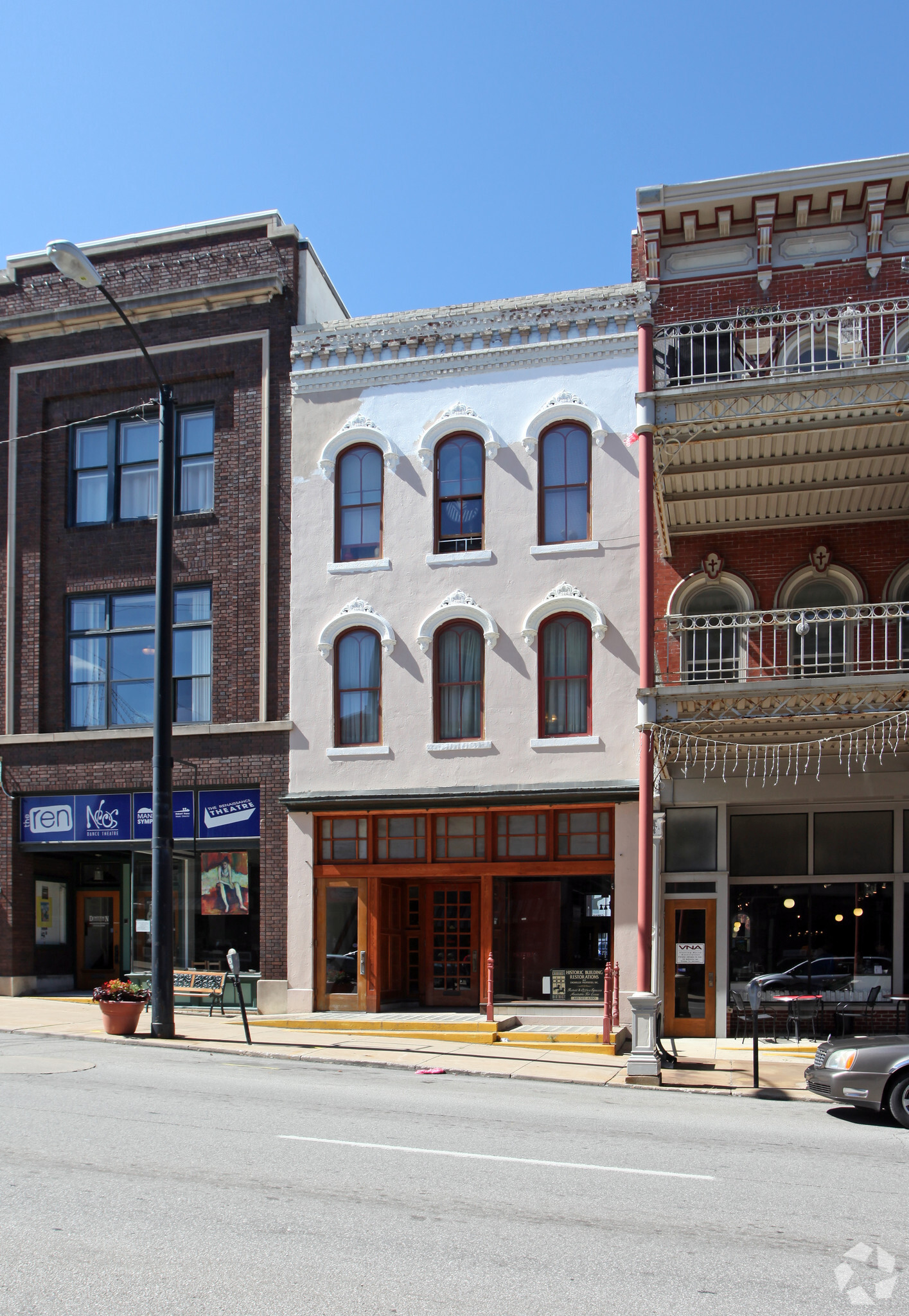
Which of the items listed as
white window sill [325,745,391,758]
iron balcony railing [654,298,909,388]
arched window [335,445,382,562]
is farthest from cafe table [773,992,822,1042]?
arched window [335,445,382,562]

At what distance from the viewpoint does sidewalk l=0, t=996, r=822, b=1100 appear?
44.7 feet

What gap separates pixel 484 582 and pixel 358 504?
2.69m

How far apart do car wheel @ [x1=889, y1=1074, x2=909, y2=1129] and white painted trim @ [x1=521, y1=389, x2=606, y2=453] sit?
431 inches

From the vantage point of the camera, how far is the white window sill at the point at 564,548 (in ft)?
61.2

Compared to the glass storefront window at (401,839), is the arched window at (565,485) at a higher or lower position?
higher

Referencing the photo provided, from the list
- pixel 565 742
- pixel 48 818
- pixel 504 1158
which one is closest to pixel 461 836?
pixel 565 742

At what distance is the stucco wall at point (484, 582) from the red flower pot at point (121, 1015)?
467 centimetres

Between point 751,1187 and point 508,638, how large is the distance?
11746mm

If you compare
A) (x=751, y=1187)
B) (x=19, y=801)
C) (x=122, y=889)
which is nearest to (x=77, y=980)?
(x=122, y=889)

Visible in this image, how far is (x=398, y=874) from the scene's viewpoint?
19.0 metres

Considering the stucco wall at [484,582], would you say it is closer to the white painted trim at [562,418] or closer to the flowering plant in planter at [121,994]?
the white painted trim at [562,418]

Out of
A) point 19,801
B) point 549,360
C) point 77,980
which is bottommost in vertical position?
point 77,980

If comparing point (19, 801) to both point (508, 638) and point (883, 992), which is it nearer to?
point (508, 638)

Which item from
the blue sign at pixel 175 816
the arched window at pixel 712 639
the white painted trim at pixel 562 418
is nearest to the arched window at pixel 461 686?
the white painted trim at pixel 562 418
